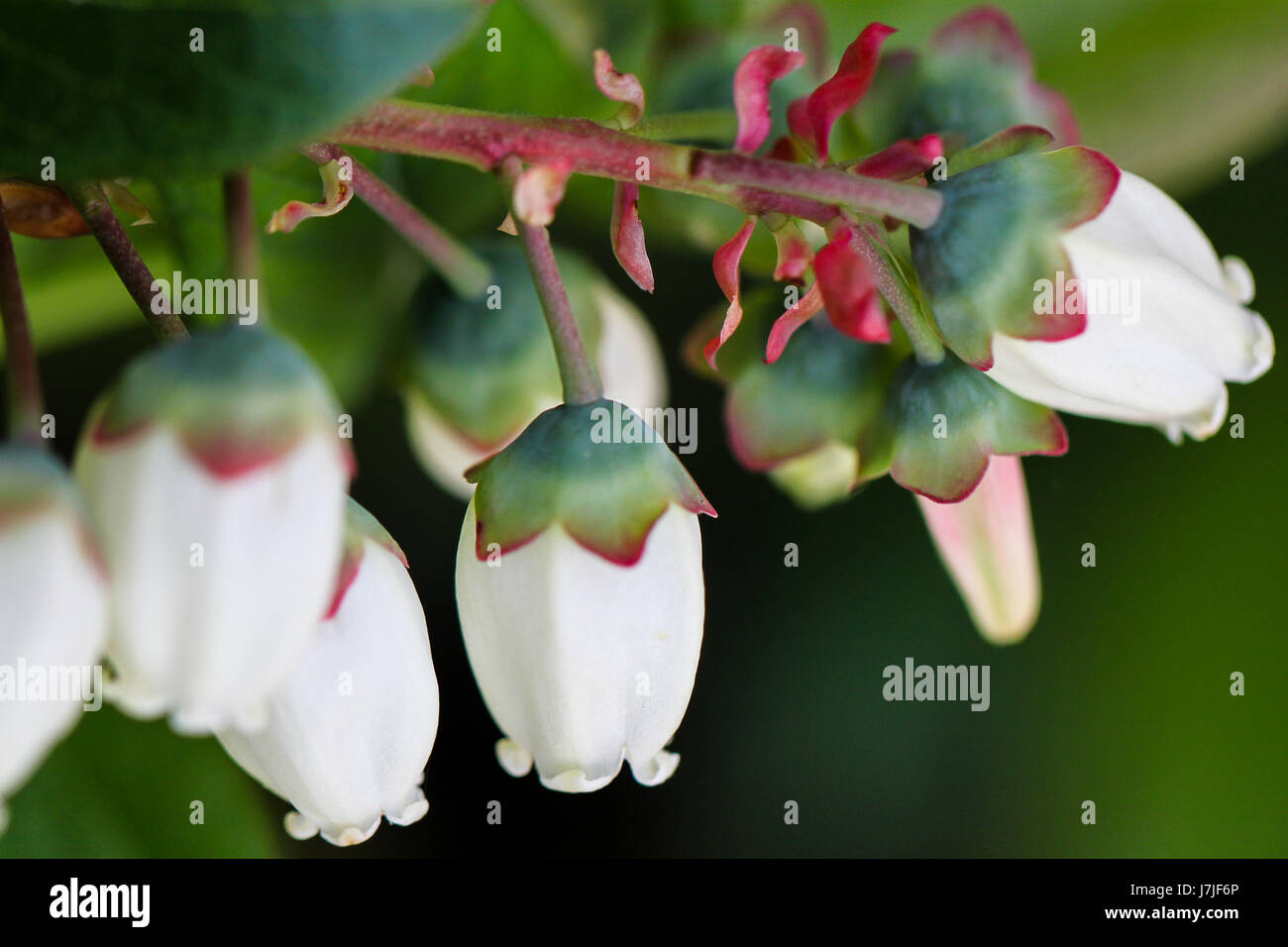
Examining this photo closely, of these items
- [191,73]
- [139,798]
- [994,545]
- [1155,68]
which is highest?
[1155,68]

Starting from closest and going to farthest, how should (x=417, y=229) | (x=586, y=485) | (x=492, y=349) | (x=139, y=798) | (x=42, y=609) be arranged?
(x=42, y=609), (x=586, y=485), (x=417, y=229), (x=492, y=349), (x=139, y=798)

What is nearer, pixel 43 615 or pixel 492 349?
pixel 43 615

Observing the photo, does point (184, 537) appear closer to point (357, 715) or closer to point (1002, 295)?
point (357, 715)

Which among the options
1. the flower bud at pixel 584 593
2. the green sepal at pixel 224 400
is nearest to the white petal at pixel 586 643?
the flower bud at pixel 584 593

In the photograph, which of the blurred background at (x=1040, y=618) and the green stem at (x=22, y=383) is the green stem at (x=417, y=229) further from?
the blurred background at (x=1040, y=618)

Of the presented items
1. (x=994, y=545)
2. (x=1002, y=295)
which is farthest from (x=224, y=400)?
(x=994, y=545)

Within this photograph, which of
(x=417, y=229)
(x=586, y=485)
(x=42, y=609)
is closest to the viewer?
(x=42, y=609)
